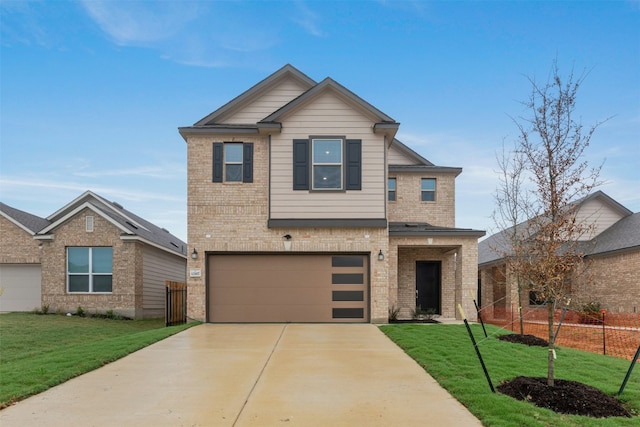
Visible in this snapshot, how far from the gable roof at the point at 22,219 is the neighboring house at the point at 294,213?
10668mm

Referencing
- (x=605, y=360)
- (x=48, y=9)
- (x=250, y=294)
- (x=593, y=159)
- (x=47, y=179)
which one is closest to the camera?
(x=593, y=159)

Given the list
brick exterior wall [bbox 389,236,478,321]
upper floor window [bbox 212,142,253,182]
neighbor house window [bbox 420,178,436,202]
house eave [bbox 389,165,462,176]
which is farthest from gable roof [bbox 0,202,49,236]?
neighbor house window [bbox 420,178,436,202]

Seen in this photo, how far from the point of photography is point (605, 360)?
8.40 m

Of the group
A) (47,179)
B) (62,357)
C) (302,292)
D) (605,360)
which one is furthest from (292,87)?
(47,179)

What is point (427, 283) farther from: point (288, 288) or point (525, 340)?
point (525, 340)

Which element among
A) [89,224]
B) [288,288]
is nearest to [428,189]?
[288,288]

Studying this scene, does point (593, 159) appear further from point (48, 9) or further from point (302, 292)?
point (48, 9)

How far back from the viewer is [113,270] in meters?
18.1

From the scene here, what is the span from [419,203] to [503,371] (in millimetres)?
12017

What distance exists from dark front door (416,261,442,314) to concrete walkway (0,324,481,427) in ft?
27.2

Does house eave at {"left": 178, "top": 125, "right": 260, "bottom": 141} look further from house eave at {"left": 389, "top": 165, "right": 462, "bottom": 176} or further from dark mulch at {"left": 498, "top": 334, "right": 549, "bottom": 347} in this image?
dark mulch at {"left": 498, "top": 334, "right": 549, "bottom": 347}

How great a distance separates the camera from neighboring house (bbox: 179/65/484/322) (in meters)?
14.1

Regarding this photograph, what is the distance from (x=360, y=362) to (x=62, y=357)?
5371 millimetres

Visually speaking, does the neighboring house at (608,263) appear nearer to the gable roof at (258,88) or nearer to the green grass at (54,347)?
the gable roof at (258,88)
